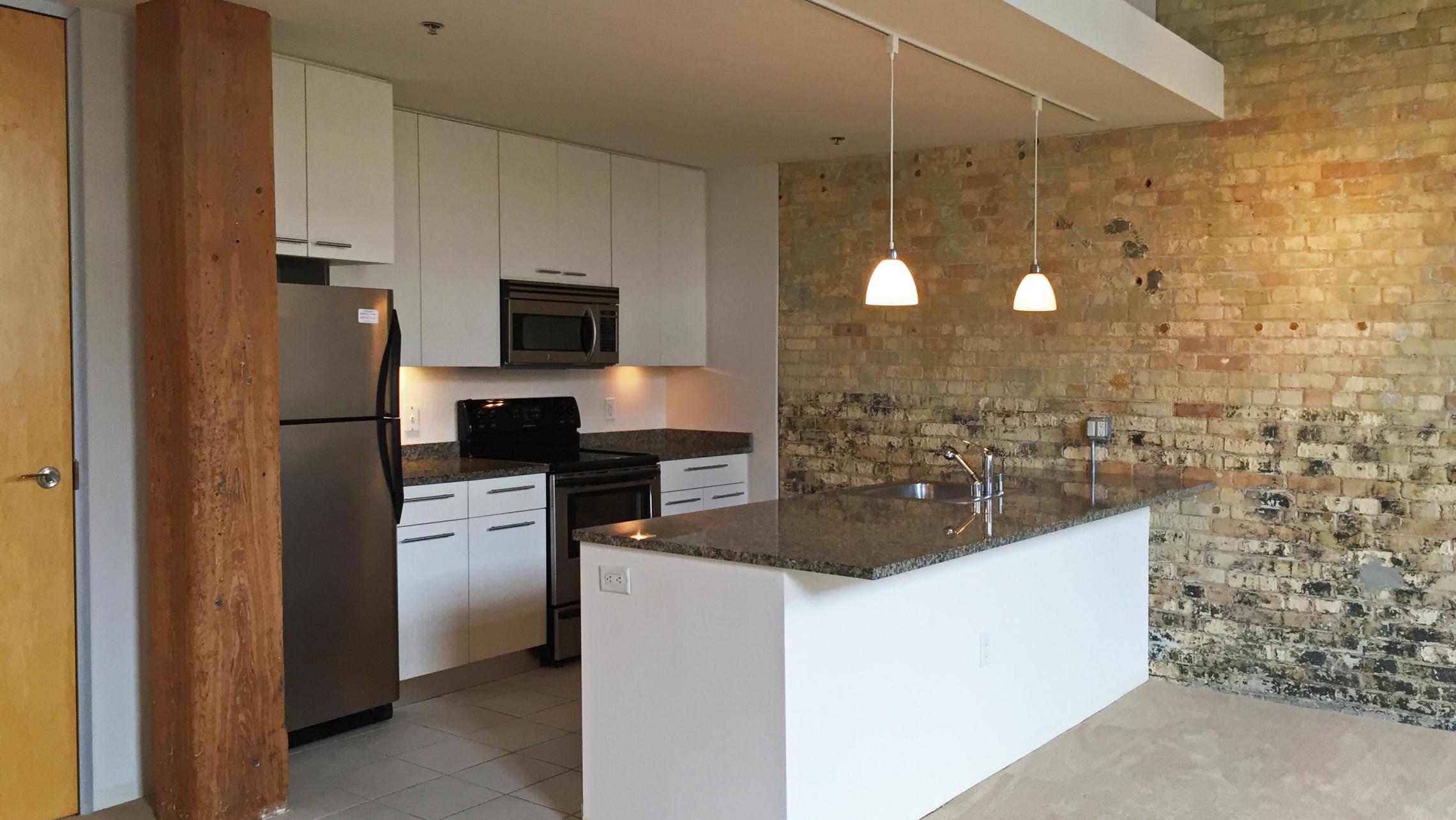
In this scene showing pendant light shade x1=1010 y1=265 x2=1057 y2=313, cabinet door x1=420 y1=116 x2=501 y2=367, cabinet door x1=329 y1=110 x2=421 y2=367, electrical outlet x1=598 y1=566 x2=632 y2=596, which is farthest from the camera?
cabinet door x1=420 y1=116 x2=501 y2=367

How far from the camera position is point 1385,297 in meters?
4.49

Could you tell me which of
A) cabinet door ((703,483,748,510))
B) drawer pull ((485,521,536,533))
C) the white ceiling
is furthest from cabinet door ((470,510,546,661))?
the white ceiling

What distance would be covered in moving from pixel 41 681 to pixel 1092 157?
14.9 feet

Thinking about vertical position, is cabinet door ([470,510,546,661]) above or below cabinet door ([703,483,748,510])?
below

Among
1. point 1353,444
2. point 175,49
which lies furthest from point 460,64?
point 1353,444

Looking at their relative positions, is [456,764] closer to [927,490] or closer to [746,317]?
[927,490]

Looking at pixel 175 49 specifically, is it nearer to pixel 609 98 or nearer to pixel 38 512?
pixel 38 512

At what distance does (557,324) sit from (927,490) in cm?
200

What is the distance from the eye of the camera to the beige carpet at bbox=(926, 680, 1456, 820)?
11.8 feet

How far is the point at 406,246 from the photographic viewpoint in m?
4.96

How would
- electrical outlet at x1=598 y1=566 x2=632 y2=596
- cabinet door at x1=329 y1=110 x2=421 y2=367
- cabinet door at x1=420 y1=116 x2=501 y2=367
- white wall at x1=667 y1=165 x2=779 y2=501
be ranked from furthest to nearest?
white wall at x1=667 y1=165 x2=779 y2=501
cabinet door at x1=420 y1=116 x2=501 y2=367
cabinet door at x1=329 y1=110 x2=421 y2=367
electrical outlet at x1=598 y1=566 x2=632 y2=596

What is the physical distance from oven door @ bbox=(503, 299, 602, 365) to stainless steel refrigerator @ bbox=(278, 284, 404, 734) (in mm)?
1141

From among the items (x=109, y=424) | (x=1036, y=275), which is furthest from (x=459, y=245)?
(x=1036, y=275)

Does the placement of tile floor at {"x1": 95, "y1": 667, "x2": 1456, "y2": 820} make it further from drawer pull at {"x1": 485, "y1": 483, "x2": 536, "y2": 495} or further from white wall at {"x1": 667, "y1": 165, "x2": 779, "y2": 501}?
white wall at {"x1": 667, "y1": 165, "x2": 779, "y2": 501}
